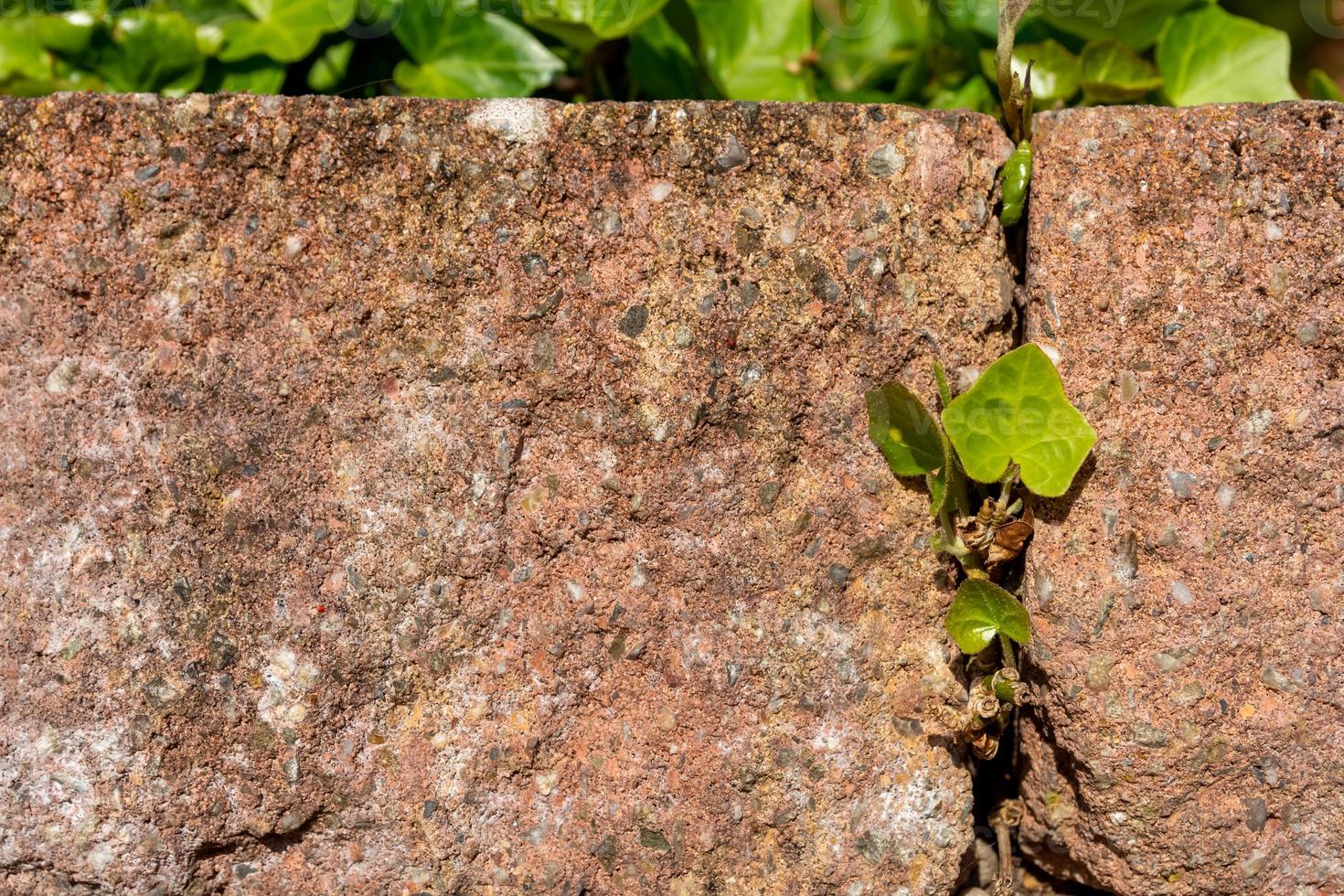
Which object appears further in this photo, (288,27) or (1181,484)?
(288,27)

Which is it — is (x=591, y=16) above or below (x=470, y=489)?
above

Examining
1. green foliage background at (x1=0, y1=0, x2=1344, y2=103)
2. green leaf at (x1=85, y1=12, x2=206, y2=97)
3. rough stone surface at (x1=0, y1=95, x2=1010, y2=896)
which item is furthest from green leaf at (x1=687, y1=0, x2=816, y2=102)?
green leaf at (x1=85, y1=12, x2=206, y2=97)

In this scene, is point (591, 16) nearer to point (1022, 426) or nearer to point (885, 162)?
point (885, 162)

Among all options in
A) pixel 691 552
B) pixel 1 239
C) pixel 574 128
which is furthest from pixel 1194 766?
pixel 1 239

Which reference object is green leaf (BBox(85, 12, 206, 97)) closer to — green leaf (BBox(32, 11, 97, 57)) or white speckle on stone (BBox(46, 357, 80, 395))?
green leaf (BBox(32, 11, 97, 57))

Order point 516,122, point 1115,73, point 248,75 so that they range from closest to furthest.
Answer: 1. point 516,122
2. point 1115,73
3. point 248,75

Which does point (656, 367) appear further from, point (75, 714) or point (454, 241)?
point (75, 714)

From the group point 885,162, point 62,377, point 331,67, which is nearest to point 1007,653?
point 885,162
